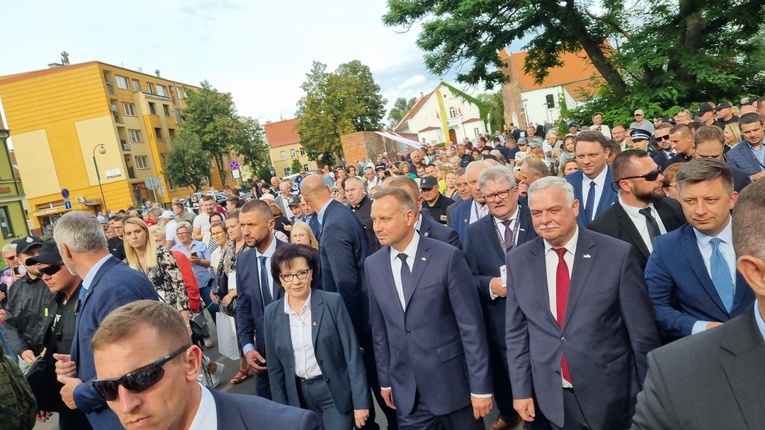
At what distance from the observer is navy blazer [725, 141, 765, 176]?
5.69m

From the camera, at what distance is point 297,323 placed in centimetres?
350

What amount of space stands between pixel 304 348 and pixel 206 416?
1749mm

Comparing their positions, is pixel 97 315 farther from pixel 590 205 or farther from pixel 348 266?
pixel 590 205

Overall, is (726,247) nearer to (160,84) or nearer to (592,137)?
(592,137)

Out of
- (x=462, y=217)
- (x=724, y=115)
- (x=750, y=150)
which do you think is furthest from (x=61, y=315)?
(x=724, y=115)

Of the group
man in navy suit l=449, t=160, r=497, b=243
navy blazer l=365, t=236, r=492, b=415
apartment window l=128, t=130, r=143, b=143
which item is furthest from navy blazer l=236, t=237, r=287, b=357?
apartment window l=128, t=130, r=143, b=143

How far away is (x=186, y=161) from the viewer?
164 feet

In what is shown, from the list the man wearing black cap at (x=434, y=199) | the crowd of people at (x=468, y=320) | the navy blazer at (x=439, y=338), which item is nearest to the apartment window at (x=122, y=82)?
the man wearing black cap at (x=434, y=199)

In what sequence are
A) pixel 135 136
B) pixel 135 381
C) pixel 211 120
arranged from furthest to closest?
1. pixel 135 136
2. pixel 211 120
3. pixel 135 381

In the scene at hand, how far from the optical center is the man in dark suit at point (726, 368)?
1.31 metres

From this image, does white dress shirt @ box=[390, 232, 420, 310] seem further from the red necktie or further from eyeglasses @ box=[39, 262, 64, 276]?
eyeglasses @ box=[39, 262, 64, 276]

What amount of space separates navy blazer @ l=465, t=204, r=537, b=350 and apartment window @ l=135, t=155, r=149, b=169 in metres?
55.9

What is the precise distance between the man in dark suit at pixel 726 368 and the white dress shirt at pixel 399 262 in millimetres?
1918

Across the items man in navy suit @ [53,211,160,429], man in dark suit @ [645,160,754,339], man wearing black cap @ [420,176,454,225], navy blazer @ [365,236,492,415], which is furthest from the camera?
man wearing black cap @ [420,176,454,225]
